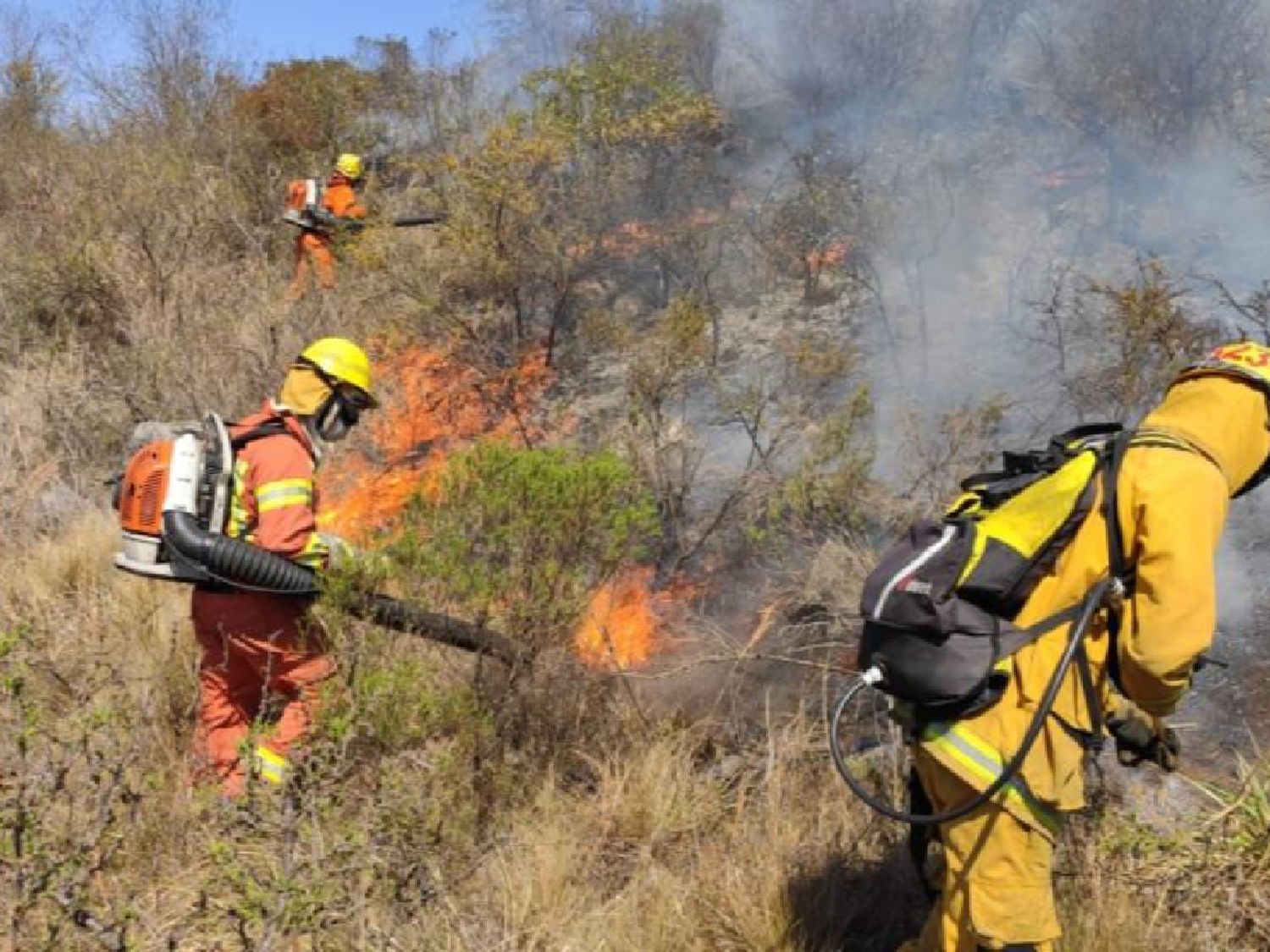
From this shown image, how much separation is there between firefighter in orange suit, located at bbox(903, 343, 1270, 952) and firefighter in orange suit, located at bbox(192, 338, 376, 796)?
2.09 meters

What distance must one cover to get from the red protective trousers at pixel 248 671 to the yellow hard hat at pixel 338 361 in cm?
80

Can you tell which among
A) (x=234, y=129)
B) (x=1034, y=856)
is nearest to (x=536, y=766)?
(x=1034, y=856)

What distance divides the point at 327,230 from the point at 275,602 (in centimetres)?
682

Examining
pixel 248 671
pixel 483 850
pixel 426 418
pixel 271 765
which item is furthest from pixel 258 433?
pixel 426 418

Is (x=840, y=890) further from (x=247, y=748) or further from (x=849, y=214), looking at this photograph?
(x=849, y=214)

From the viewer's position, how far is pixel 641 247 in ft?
31.2

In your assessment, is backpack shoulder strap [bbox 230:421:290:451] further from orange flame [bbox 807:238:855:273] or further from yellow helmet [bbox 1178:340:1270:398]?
orange flame [bbox 807:238:855:273]

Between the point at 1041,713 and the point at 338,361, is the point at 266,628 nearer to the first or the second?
the point at 338,361

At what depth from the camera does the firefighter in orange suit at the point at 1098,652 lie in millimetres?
2068

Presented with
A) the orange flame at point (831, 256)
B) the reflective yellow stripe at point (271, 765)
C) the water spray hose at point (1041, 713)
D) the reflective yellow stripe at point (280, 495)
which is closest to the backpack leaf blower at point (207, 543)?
the reflective yellow stripe at point (280, 495)

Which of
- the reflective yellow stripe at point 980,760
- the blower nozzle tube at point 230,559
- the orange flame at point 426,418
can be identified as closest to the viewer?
the reflective yellow stripe at point 980,760

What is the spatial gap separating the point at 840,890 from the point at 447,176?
8857 millimetres

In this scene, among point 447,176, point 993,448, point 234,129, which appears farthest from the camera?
point 234,129

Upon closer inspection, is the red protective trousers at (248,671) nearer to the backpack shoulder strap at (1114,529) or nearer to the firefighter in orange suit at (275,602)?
the firefighter in orange suit at (275,602)
